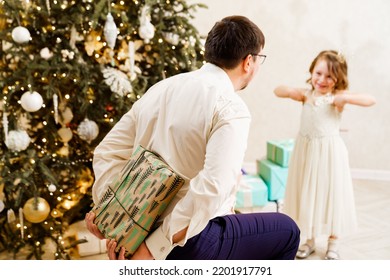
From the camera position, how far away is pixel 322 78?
2428mm

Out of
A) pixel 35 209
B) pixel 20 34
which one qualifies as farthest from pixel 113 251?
pixel 20 34

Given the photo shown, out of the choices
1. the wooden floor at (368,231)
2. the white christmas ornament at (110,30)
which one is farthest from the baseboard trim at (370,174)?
the white christmas ornament at (110,30)

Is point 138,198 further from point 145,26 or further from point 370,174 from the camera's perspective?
point 370,174

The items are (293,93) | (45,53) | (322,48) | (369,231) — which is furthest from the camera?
(322,48)

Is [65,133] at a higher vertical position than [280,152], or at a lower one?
higher

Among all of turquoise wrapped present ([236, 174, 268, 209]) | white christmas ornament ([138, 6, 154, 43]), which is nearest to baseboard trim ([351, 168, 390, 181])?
turquoise wrapped present ([236, 174, 268, 209])

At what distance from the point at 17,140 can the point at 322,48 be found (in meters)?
2.91

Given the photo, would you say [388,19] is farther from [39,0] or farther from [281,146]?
[39,0]

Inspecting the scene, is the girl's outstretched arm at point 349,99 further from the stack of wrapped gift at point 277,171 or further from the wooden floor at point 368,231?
the wooden floor at point 368,231

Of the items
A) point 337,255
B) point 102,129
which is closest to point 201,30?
point 102,129

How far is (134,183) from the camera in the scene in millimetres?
1273

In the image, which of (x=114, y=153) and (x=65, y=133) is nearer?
(x=114, y=153)

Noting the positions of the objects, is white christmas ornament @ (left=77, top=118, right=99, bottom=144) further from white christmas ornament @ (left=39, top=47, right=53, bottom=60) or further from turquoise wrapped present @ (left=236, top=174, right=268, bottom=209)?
turquoise wrapped present @ (left=236, top=174, right=268, bottom=209)

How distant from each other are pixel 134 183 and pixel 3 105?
133 centimetres
